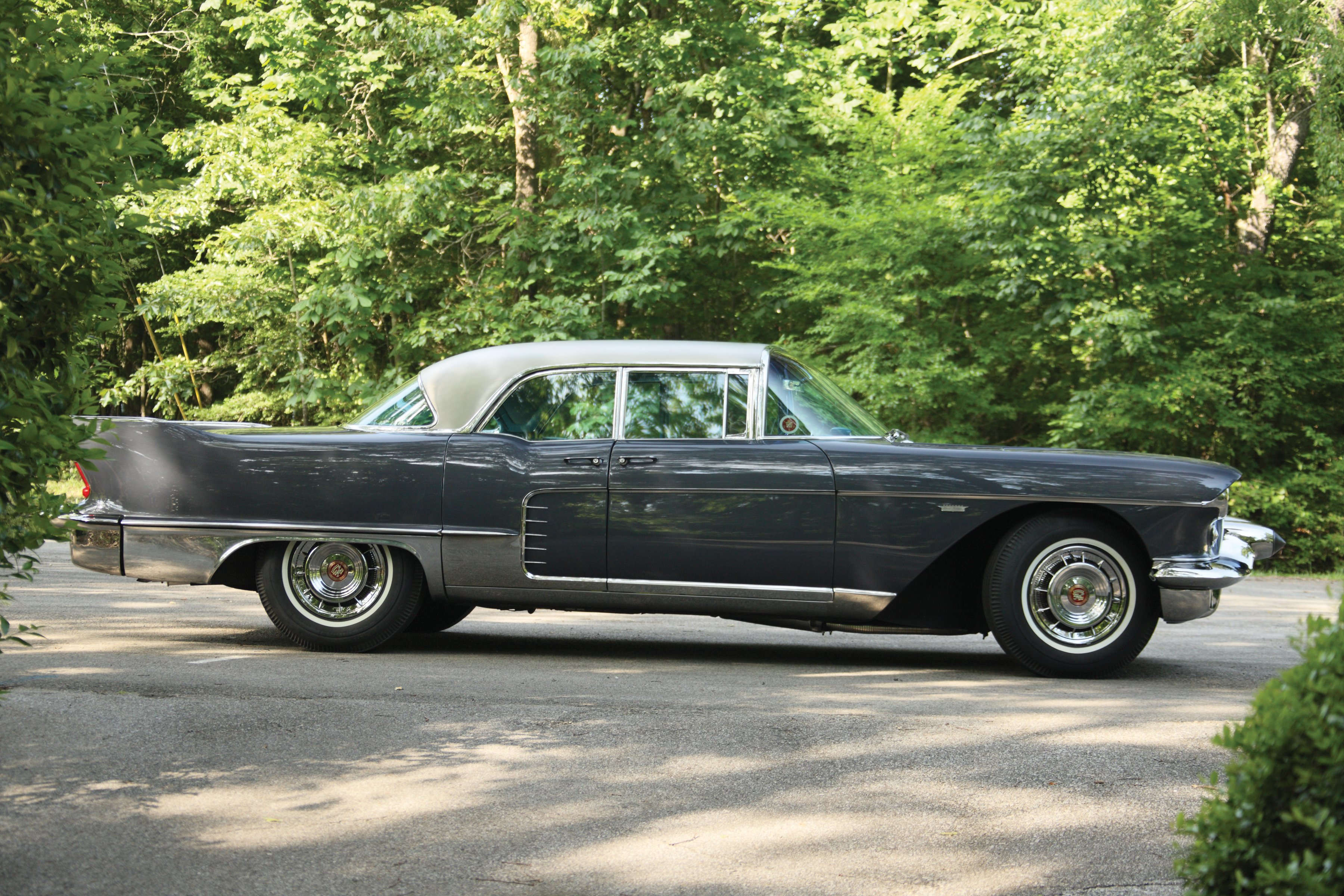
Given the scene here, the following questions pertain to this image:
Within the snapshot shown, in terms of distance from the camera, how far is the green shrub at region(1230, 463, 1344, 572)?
16.7 m

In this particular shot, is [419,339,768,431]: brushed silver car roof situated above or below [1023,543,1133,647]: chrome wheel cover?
above

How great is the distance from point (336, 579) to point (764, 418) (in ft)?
8.43

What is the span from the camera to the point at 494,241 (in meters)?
18.9

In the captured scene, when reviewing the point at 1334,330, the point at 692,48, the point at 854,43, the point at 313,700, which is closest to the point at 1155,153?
the point at 1334,330

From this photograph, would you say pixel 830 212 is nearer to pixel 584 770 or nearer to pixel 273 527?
pixel 273 527

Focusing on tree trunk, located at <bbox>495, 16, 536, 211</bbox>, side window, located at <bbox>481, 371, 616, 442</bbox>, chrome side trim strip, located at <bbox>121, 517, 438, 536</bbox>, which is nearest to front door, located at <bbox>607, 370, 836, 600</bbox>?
side window, located at <bbox>481, 371, 616, 442</bbox>

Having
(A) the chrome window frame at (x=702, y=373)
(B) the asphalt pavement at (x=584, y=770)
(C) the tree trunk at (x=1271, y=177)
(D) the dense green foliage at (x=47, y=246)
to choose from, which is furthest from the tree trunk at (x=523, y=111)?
(D) the dense green foliage at (x=47, y=246)

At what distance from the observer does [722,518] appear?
611 centimetres

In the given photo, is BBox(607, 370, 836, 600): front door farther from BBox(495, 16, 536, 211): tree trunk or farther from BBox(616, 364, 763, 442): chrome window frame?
BBox(495, 16, 536, 211): tree trunk

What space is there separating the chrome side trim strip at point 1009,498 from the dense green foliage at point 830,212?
928cm

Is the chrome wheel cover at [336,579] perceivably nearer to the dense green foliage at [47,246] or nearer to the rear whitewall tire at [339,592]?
the rear whitewall tire at [339,592]

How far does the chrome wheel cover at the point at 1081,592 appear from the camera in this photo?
236 inches

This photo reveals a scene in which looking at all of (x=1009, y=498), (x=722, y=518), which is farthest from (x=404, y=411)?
(x=1009, y=498)

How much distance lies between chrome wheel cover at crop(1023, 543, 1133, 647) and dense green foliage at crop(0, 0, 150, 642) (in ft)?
14.7
